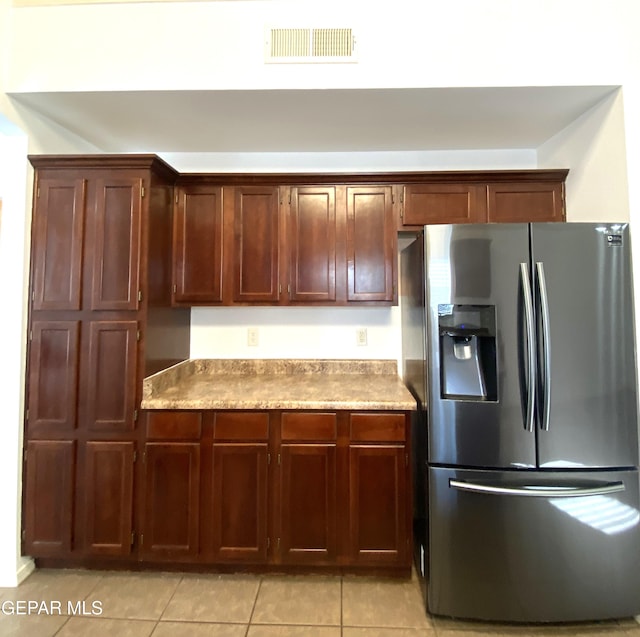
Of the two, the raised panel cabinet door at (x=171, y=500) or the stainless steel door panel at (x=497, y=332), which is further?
the raised panel cabinet door at (x=171, y=500)

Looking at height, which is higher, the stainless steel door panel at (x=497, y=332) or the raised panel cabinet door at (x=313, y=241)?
the raised panel cabinet door at (x=313, y=241)

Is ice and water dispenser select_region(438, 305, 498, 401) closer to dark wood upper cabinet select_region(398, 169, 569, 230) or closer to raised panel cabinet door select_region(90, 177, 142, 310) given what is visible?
dark wood upper cabinet select_region(398, 169, 569, 230)

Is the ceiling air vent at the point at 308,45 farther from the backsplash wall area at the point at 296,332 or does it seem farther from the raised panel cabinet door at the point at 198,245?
the backsplash wall area at the point at 296,332

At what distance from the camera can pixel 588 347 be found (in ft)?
5.21

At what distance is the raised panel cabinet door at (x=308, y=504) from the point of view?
72.9 inches

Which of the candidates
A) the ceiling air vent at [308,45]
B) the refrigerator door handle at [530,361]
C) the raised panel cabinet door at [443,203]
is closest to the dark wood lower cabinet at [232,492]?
the refrigerator door handle at [530,361]

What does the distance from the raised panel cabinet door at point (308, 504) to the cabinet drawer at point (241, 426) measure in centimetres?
15

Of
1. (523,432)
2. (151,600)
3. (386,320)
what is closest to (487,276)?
(523,432)

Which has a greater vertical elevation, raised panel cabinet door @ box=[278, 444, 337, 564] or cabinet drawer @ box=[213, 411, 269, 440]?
cabinet drawer @ box=[213, 411, 269, 440]

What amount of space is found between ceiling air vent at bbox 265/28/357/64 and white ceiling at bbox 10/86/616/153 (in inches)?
6.2

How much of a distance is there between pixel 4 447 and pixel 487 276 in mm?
2590

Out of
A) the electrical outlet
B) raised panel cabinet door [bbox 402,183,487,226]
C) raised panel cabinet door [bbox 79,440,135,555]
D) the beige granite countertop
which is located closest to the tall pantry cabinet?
raised panel cabinet door [bbox 79,440,135,555]

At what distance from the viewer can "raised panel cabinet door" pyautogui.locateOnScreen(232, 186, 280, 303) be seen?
2.26 m

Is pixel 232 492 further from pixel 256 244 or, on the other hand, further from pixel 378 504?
pixel 256 244
